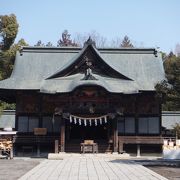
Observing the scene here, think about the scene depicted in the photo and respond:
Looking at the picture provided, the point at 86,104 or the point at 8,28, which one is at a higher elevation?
the point at 8,28

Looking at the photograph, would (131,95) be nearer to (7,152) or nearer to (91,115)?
(91,115)

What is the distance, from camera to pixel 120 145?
2730 cm

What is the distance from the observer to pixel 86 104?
27.8 metres

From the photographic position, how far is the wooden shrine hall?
2736 cm

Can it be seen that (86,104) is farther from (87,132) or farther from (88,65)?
(87,132)

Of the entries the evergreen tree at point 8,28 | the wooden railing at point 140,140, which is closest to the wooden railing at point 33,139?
the wooden railing at point 140,140

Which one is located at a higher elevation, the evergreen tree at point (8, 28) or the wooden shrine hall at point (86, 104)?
the evergreen tree at point (8, 28)

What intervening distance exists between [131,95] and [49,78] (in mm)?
6450

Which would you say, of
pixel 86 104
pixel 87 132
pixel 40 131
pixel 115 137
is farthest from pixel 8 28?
pixel 115 137

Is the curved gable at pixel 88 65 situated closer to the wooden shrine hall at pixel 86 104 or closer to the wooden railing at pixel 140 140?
the wooden shrine hall at pixel 86 104

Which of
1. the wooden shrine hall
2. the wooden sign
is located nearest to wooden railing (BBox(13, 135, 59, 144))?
the wooden shrine hall

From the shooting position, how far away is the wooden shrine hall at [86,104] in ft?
89.8

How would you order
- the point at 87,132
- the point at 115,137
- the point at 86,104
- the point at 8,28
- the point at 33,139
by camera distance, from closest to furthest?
1. the point at 115,137
2. the point at 86,104
3. the point at 33,139
4. the point at 87,132
5. the point at 8,28

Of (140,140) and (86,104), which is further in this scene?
(140,140)
